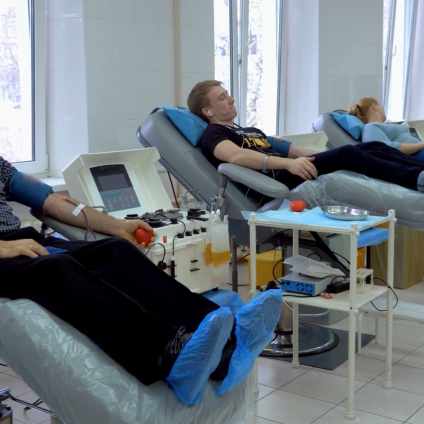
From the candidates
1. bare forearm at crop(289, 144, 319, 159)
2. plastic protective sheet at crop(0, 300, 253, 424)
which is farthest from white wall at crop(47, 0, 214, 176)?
plastic protective sheet at crop(0, 300, 253, 424)

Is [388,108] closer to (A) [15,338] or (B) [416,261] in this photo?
(B) [416,261]

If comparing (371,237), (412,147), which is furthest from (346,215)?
(412,147)

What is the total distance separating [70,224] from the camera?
2.36 metres

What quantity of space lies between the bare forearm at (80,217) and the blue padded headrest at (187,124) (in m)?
0.86

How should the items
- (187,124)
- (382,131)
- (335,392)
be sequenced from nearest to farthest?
1. (335,392)
2. (187,124)
3. (382,131)

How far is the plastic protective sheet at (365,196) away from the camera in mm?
2625

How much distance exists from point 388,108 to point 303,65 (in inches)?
72.8

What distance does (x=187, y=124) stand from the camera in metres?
Result: 3.09

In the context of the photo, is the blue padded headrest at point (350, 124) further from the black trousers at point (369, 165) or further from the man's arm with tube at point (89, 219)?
the man's arm with tube at point (89, 219)

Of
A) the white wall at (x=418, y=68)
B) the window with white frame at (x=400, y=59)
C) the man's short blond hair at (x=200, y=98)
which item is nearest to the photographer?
the man's short blond hair at (x=200, y=98)

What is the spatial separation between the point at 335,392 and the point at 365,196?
0.85 meters

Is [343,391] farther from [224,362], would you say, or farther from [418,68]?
[418,68]

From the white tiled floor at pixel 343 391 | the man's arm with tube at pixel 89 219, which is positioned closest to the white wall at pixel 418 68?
the white tiled floor at pixel 343 391

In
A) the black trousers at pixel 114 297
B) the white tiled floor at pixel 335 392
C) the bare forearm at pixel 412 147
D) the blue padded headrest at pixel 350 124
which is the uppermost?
the blue padded headrest at pixel 350 124
